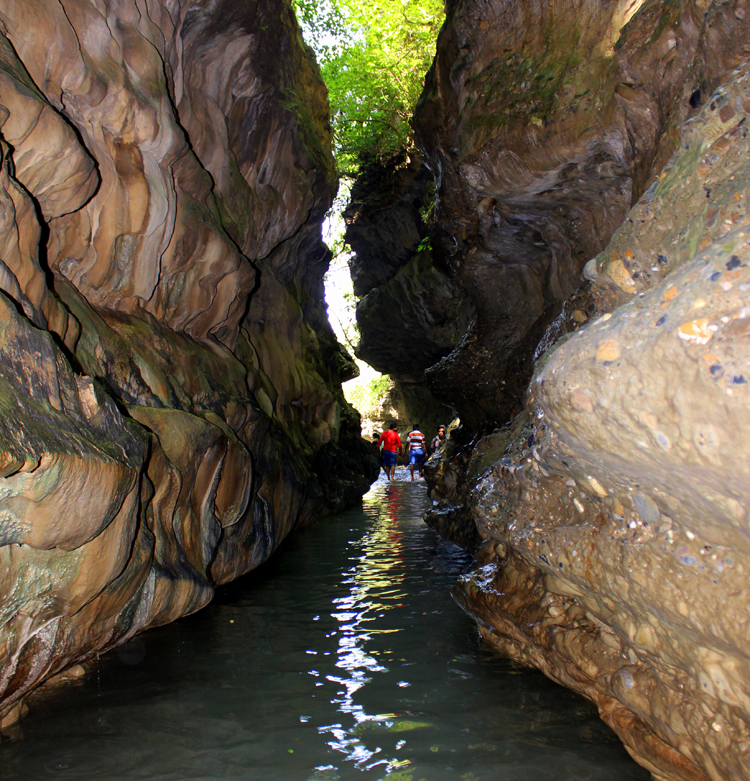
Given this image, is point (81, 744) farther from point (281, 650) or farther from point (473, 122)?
point (473, 122)

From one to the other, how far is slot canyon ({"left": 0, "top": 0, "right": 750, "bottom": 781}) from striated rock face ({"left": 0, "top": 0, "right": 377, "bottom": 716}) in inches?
1.1

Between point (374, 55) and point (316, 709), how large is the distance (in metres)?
13.8

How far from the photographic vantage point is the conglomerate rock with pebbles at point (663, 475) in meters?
1.97

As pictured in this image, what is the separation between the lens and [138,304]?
589 cm

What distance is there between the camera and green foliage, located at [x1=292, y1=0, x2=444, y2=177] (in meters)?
12.6

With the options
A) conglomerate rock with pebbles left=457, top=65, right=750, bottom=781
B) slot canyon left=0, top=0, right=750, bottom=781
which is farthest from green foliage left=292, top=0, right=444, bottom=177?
conglomerate rock with pebbles left=457, top=65, right=750, bottom=781

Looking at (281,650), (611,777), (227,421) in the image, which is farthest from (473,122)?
(611,777)

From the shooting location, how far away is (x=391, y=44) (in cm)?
1311

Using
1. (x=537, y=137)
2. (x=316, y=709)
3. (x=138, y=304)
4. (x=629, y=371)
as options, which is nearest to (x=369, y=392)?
(x=537, y=137)

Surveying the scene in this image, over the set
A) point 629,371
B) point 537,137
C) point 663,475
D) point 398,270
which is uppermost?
point 398,270

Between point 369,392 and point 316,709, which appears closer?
point 316,709

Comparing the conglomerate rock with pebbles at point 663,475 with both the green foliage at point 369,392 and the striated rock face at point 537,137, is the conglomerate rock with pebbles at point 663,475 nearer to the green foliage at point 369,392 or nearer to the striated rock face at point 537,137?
the striated rock face at point 537,137

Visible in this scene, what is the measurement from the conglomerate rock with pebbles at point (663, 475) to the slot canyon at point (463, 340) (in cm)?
1

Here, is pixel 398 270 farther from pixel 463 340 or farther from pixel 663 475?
pixel 663 475
